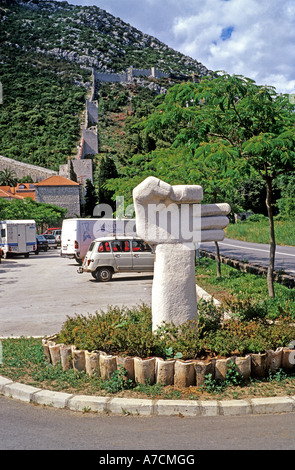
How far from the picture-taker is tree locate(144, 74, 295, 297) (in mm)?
7480

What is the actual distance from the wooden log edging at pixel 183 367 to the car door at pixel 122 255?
39.7ft

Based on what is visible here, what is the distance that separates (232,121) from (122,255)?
1032 centimetres

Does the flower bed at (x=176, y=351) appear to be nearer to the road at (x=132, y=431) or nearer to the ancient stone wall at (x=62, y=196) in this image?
the road at (x=132, y=431)

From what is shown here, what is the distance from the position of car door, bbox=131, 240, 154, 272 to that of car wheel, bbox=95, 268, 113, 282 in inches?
42.8

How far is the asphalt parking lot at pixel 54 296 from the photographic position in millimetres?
9750

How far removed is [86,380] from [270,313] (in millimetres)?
3566

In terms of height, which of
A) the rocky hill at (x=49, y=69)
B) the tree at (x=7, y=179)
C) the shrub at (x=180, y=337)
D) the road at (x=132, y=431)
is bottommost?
the road at (x=132, y=431)

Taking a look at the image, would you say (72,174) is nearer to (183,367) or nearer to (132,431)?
(183,367)

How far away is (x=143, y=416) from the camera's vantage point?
4965mm

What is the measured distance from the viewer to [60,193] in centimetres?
7725

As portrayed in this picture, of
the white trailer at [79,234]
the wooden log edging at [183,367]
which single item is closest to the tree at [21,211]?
the white trailer at [79,234]

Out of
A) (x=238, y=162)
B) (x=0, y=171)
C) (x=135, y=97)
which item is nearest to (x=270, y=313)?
(x=238, y=162)
